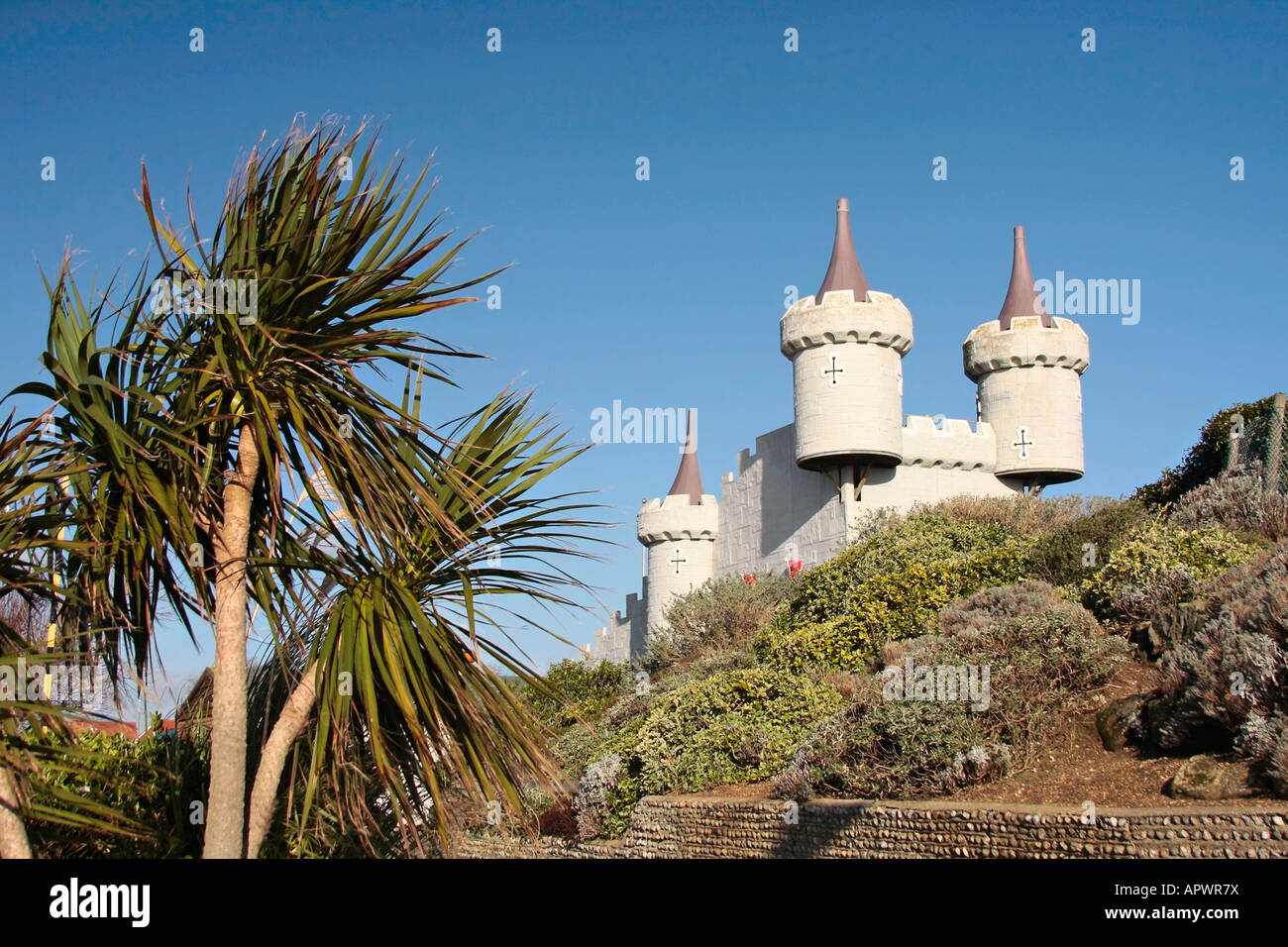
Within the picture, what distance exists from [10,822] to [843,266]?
27.6 m

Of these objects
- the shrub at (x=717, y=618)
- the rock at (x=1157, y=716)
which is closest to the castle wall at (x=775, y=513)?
the shrub at (x=717, y=618)

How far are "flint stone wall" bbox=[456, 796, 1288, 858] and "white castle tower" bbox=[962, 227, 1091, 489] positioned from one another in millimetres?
18965

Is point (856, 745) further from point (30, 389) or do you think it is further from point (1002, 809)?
point (30, 389)

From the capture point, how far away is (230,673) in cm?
519

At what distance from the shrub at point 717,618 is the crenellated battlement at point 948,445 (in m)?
5.15

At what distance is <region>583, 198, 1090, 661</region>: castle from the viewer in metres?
28.7

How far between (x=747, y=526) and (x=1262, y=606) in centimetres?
2192

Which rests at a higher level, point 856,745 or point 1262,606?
point 1262,606

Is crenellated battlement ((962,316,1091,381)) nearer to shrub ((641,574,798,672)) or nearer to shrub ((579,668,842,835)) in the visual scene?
shrub ((641,574,798,672))

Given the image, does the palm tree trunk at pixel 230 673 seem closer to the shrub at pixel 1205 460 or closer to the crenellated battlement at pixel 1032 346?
the shrub at pixel 1205 460

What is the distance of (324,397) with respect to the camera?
18.6 ft

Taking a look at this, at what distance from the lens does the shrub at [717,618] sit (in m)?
25.2

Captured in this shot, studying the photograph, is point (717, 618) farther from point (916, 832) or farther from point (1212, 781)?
point (1212, 781)
